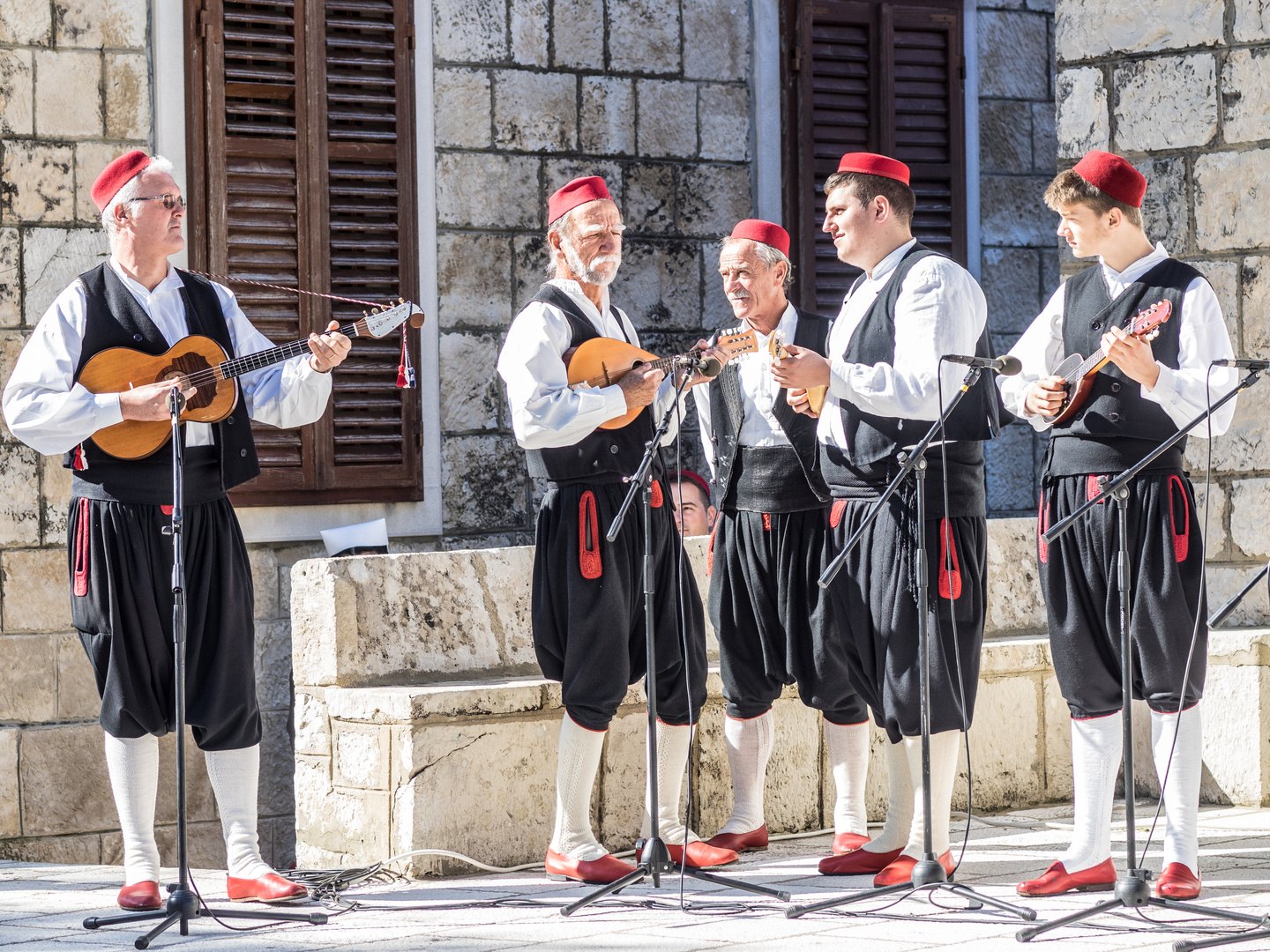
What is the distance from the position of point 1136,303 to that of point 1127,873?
144 cm

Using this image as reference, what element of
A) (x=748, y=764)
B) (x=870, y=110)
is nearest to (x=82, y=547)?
(x=748, y=764)

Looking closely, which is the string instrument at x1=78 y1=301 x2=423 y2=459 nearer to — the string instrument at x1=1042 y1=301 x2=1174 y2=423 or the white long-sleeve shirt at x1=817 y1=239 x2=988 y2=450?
the white long-sleeve shirt at x1=817 y1=239 x2=988 y2=450

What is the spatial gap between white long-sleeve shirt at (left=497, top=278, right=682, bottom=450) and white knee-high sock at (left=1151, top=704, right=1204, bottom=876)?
1.54 meters

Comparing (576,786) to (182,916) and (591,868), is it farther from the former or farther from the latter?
(182,916)

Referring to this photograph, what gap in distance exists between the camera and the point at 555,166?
275 inches

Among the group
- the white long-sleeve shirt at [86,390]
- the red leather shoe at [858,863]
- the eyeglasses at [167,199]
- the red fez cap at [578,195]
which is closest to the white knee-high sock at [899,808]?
the red leather shoe at [858,863]

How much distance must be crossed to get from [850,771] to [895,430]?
119cm

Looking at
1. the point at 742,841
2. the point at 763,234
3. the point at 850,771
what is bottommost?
the point at 742,841

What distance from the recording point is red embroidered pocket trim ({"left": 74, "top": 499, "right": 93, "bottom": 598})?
4258mm

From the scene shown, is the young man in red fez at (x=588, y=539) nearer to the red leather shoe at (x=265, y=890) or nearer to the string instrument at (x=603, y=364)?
the string instrument at (x=603, y=364)

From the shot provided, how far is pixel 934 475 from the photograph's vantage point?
4320 millimetres

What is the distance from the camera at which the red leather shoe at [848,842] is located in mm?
4828

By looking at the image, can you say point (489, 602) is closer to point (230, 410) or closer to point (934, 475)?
point (230, 410)

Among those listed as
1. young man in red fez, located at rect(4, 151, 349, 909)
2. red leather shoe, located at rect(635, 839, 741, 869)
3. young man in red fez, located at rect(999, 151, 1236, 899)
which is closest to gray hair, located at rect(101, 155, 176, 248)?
young man in red fez, located at rect(4, 151, 349, 909)
